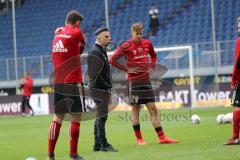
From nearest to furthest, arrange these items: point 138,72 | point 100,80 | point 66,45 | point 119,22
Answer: point 66,45, point 100,80, point 138,72, point 119,22

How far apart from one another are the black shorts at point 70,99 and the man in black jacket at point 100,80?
1.82 metres

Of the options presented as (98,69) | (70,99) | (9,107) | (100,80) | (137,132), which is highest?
(98,69)

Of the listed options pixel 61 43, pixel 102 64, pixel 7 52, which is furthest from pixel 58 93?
pixel 7 52

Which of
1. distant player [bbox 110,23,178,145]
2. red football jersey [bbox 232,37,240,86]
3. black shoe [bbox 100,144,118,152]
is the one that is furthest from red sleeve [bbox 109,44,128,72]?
red football jersey [bbox 232,37,240,86]

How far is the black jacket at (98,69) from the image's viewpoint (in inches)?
534

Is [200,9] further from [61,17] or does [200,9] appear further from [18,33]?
[18,33]

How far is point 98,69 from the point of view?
13562 millimetres

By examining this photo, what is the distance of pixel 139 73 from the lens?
14719 millimetres

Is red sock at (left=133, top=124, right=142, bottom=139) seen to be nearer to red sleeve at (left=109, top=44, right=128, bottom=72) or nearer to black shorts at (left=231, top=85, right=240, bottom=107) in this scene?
red sleeve at (left=109, top=44, right=128, bottom=72)

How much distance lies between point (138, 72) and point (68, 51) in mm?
3258

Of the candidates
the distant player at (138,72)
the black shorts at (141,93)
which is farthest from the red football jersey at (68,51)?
the black shorts at (141,93)

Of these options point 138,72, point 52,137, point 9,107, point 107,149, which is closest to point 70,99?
point 52,137

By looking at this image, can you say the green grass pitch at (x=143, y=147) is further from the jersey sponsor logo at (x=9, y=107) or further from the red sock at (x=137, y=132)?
the jersey sponsor logo at (x=9, y=107)

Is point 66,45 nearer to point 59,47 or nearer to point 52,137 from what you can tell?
point 59,47
